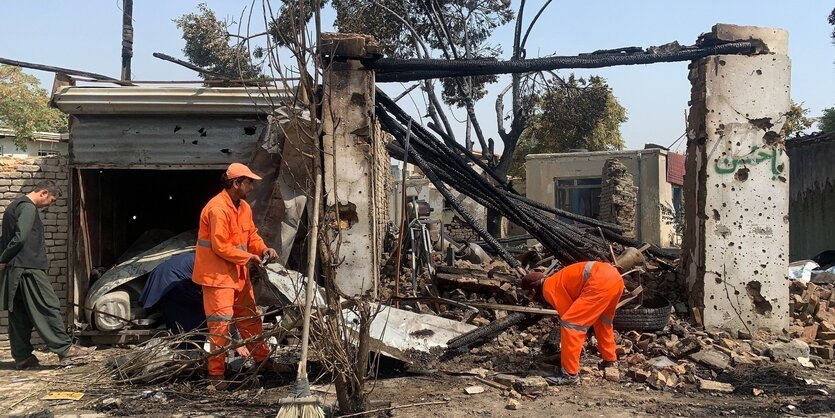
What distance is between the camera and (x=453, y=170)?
7898mm

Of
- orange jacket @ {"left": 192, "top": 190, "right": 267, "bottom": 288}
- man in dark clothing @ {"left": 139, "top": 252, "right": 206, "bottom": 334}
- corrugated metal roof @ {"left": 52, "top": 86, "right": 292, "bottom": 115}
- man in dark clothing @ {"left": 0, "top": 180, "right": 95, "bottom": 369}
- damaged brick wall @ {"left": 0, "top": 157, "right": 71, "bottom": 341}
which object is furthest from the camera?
damaged brick wall @ {"left": 0, "top": 157, "right": 71, "bottom": 341}

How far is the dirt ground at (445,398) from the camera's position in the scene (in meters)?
4.66

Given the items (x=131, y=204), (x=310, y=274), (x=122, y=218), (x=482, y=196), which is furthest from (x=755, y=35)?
(x=131, y=204)

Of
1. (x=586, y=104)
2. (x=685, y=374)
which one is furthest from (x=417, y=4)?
(x=685, y=374)

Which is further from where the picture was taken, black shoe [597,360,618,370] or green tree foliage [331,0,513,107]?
green tree foliage [331,0,513,107]

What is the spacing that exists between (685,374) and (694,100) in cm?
301

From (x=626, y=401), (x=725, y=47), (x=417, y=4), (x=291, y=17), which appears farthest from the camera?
(x=417, y=4)

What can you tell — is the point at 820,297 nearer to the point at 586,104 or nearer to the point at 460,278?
the point at 460,278

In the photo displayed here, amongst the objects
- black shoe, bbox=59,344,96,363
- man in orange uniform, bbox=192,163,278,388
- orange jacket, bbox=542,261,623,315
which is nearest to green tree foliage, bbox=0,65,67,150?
black shoe, bbox=59,344,96,363

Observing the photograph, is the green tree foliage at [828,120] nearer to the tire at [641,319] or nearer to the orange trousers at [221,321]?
the tire at [641,319]

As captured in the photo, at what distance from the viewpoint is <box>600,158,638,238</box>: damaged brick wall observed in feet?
65.9

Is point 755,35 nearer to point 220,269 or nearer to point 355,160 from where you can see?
point 355,160

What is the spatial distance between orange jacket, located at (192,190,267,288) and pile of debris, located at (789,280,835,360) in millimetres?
5448

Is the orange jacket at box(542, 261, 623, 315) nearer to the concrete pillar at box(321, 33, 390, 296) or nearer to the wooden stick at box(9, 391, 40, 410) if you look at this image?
the concrete pillar at box(321, 33, 390, 296)
